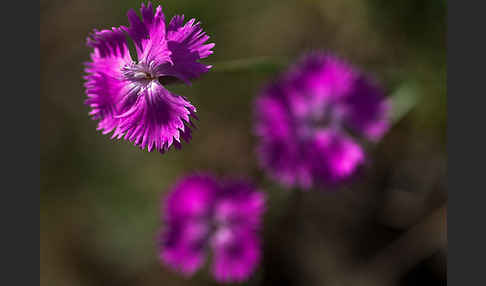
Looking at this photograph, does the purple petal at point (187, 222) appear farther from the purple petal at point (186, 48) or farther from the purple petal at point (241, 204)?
the purple petal at point (186, 48)

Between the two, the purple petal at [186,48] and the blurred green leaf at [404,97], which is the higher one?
the purple petal at [186,48]

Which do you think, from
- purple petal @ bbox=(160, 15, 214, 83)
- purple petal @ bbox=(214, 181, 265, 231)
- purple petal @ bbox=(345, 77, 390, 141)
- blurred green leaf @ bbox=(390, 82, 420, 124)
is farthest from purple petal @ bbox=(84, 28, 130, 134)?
blurred green leaf @ bbox=(390, 82, 420, 124)

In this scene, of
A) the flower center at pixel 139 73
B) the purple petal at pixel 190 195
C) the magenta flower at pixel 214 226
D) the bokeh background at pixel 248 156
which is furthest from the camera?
the bokeh background at pixel 248 156

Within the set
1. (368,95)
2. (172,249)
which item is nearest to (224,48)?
(368,95)

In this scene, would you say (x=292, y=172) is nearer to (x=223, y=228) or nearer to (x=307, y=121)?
(x=307, y=121)

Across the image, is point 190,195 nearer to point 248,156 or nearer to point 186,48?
point 248,156

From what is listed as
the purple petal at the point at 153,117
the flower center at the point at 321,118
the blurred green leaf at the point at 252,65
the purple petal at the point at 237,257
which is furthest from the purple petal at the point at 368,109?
the purple petal at the point at 153,117

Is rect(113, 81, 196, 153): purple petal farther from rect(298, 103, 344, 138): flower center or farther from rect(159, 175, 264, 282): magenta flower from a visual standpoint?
rect(298, 103, 344, 138): flower center
